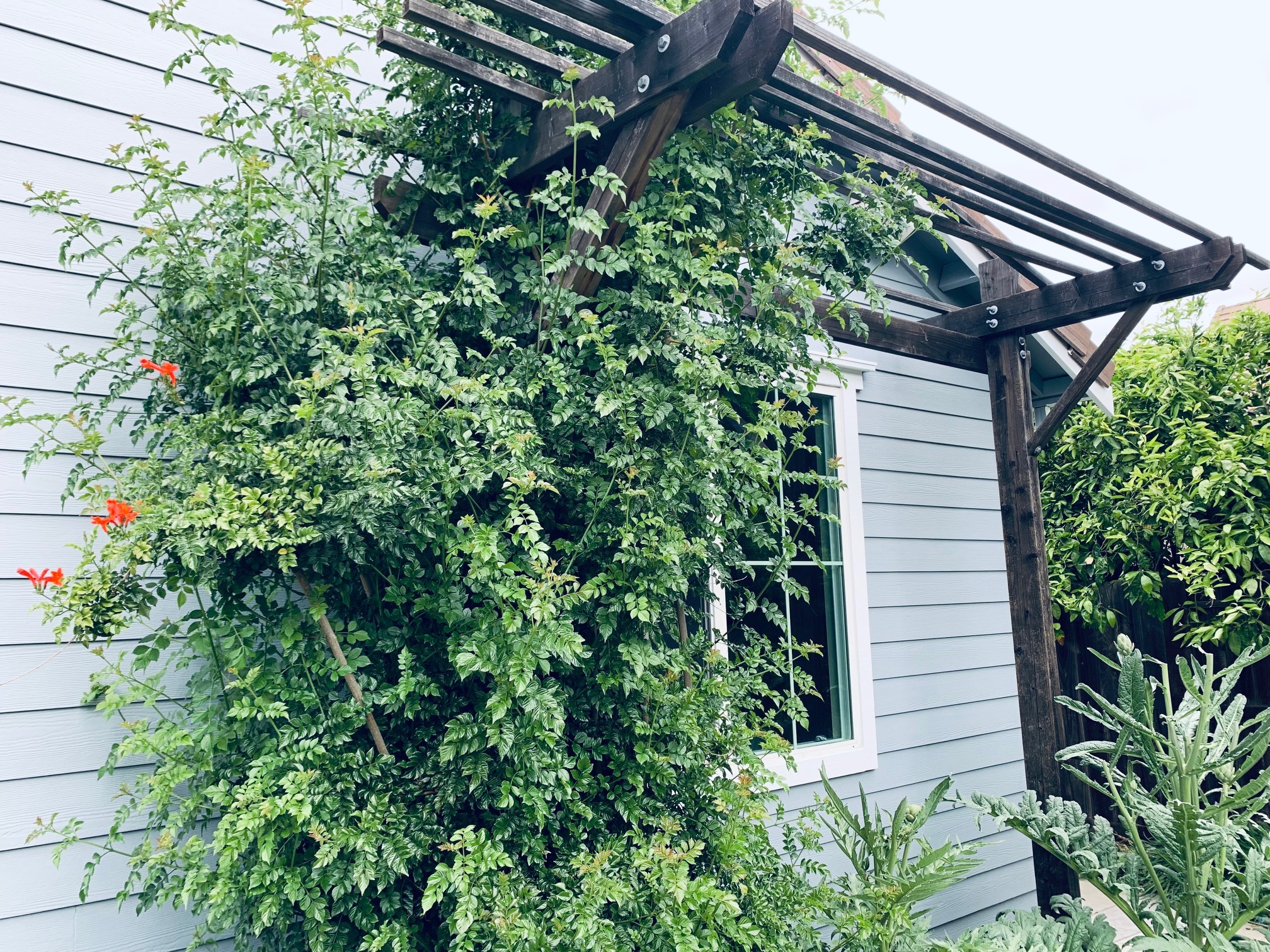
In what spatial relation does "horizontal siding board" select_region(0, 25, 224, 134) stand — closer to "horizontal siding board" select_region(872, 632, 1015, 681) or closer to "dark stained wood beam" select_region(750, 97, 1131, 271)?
"dark stained wood beam" select_region(750, 97, 1131, 271)

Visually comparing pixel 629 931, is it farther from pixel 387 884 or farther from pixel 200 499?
pixel 200 499

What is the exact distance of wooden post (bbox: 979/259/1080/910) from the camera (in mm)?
3518

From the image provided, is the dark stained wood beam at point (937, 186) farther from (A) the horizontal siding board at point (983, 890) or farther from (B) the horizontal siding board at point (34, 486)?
(A) the horizontal siding board at point (983, 890)

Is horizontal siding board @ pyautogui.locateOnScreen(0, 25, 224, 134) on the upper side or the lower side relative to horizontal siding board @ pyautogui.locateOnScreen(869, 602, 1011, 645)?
upper

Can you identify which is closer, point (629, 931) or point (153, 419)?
point (629, 931)

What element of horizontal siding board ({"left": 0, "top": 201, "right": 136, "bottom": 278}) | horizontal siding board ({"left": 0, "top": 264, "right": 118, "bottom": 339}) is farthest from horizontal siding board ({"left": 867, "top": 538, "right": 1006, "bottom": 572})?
horizontal siding board ({"left": 0, "top": 201, "right": 136, "bottom": 278})

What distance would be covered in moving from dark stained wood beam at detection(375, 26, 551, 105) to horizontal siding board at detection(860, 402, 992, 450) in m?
2.23

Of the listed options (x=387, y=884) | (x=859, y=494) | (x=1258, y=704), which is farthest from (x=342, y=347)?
(x=1258, y=704)

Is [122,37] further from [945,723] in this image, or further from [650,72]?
[945,723]

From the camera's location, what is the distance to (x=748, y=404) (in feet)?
8.87

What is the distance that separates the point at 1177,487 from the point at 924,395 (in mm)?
1557

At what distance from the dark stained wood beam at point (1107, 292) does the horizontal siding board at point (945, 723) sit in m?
1.83

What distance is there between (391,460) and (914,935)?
2223 mm

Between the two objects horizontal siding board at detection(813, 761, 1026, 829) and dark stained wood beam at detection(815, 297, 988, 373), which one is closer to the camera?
horizontal siding board at detection(813, 761, 1026, 829)
